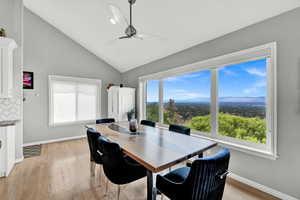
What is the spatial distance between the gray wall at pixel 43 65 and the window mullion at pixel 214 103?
421 cm

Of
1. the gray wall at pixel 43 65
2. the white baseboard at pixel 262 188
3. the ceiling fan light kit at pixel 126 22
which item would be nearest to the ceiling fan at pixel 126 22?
the ceiling fan light kit at pixel 126 22

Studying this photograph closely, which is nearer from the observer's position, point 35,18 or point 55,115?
point 35,18

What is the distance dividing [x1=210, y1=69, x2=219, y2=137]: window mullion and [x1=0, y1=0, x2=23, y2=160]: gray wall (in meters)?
4.08

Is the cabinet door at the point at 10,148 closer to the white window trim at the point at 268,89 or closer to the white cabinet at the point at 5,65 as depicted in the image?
the white cabinet at the point at 5,65

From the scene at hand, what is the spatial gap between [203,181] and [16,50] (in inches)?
165

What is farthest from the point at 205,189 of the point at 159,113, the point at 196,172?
the point at 159,113

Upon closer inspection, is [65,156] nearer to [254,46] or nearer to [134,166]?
[134,166]

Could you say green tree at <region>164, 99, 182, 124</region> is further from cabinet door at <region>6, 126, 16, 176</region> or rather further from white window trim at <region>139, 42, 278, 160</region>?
cabinet door at <region>6, 126, 16, 176</region>

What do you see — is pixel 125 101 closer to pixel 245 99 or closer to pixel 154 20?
pixel 154 20

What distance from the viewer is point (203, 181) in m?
1.09

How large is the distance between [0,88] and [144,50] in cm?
310

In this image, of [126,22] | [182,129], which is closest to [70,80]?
[126,22]

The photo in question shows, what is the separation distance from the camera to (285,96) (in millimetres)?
1819

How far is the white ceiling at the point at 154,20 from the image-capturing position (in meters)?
1.99
